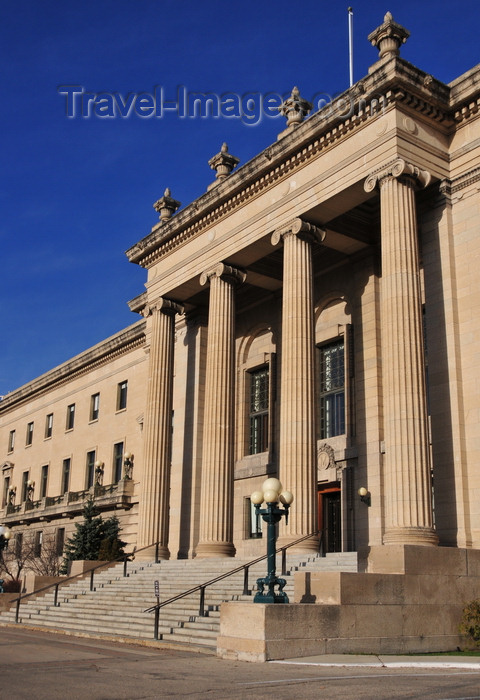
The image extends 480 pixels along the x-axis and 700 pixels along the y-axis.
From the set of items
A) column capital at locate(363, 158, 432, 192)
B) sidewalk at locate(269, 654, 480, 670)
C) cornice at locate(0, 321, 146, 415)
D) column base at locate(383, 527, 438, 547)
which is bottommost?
sidewalk at locate(269, 654, 480, 670)

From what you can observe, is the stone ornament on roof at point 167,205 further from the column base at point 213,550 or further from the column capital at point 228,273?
the column base at point 213,550

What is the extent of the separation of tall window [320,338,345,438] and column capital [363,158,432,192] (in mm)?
7623

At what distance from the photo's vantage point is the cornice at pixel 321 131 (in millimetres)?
23812

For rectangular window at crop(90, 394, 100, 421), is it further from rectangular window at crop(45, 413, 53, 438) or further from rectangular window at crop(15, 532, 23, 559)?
rectangular window at crop(15, 532, 23, 559)

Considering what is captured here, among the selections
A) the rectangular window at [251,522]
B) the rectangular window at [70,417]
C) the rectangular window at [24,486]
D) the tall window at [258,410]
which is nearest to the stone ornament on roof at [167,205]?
the tall window at [258,410]

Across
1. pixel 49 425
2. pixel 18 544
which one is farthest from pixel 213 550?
pixel 49 425

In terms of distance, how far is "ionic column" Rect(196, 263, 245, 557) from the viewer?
28281 millimetres

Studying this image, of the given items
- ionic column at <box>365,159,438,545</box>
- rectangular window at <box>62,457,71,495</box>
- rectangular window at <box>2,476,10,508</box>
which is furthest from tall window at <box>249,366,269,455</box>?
rectangular window at <box>2,476,10,508</box>

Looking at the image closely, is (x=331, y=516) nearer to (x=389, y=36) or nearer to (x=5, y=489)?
(x=389, y=36)

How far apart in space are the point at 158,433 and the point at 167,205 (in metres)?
11.0

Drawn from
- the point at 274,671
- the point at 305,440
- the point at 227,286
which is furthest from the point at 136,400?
the point at 274,671

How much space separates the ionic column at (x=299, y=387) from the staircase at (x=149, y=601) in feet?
5.44

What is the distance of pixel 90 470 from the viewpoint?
48969 millimetres

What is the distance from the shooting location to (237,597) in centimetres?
2052
